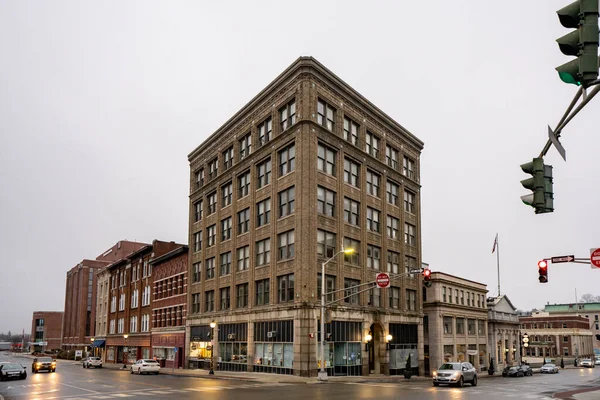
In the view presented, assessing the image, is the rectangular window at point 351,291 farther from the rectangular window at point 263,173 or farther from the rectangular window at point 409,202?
the rectangular window at point 409,202

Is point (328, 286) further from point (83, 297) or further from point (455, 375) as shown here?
point (83, 297)

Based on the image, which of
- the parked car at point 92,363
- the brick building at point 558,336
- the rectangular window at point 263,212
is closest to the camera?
the rectangular window at point 263,212

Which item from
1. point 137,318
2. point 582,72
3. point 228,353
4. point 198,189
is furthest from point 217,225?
point 582,72

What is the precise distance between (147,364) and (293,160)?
24.4 metres

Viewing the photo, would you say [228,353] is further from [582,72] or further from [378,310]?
[582,72]

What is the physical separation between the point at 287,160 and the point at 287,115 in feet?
13.2

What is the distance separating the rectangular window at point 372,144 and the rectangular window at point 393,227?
6.57 meters

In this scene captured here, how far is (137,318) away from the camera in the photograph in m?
77.3

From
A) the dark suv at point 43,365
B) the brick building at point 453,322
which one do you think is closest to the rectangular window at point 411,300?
the brick building at point 453,322

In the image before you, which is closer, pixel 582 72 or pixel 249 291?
pixel 582 72

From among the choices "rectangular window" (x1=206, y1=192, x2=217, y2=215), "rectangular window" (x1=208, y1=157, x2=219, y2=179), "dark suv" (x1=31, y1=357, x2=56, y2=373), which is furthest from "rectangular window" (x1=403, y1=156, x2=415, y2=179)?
"dark suv" (x1=31, y1=357, x2=56, y2=373)

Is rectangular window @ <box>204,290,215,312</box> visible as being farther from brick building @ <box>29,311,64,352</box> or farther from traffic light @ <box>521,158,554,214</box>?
brick building @ <box>29,311,64,352</box>

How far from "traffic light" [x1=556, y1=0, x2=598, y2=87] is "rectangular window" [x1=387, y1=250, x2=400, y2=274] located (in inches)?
1867

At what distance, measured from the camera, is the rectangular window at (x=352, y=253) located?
4726 cm
